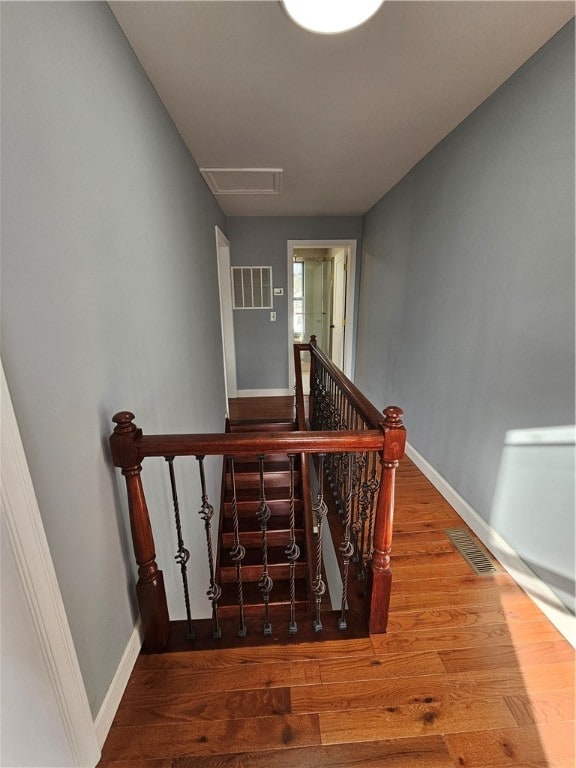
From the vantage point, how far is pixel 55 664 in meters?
0.77

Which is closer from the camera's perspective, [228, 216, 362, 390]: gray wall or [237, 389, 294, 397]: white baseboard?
[228, 216, 362, 390]: gray wall

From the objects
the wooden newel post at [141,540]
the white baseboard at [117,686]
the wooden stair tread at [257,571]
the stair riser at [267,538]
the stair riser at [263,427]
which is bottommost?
the wooden stair tread at [257,571]

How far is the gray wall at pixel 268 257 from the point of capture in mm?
4289

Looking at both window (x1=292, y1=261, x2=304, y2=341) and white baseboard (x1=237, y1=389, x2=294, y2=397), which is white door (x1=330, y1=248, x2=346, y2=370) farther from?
window (x1=292, y1=261, x2=304, y2=341)

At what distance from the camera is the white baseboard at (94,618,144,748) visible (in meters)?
0.96

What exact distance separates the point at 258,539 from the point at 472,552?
6.21 feet

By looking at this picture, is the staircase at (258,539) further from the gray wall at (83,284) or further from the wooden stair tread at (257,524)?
the gray wall at (83,284)

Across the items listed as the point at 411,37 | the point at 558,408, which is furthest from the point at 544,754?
the point at 411,37

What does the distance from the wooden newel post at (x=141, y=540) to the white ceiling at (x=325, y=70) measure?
1.52 meters

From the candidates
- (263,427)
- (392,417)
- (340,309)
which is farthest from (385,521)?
(340,309)

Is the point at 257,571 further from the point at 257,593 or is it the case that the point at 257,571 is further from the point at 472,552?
the point at 472,552

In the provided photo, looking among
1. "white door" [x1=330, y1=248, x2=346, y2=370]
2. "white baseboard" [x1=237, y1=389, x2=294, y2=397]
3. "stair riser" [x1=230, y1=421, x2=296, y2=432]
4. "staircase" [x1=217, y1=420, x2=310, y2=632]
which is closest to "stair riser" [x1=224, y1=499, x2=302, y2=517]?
"staircase" [x1=217, y1=420, x2=310, y2=632]

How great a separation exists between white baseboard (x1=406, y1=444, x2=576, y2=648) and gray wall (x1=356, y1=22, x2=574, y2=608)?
0.09 m

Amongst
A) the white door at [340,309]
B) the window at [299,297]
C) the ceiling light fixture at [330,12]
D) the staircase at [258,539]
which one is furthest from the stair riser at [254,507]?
the window at [299,297]
